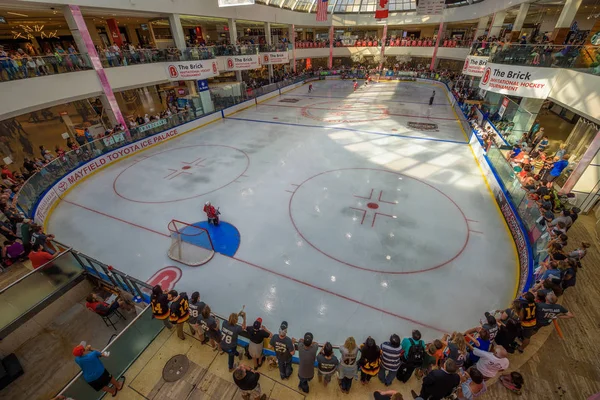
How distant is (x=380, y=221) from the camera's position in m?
10.8

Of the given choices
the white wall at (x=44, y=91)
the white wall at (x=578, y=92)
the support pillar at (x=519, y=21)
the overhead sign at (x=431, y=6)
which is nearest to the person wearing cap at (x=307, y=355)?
the white wall at (x=578, y=92)

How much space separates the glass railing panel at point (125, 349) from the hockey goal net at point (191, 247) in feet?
9.94

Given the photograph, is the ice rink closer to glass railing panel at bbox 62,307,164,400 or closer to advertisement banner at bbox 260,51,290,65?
glass railing panel at bbox 62,307,164,400

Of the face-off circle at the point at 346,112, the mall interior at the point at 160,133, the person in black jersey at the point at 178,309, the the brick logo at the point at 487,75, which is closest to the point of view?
the mall interior at the point at 160,133

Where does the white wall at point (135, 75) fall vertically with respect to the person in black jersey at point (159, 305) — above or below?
above

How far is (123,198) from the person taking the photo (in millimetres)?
12719

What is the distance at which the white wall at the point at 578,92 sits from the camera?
408 inches

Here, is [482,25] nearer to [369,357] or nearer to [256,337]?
[369,357]

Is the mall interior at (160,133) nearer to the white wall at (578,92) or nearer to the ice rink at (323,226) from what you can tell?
the white wall at (578,92)

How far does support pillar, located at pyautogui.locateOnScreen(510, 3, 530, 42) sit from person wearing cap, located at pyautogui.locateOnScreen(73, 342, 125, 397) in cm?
2977

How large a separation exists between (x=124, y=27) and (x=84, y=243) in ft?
88.8

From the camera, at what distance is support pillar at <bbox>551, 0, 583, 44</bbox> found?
46.4 ft

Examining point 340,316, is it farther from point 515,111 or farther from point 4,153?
point 4,153

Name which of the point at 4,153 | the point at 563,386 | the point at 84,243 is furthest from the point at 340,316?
the point at 4,153
